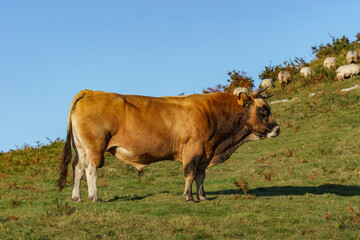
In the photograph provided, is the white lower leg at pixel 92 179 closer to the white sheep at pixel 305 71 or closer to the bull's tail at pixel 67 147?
the bull's tail at pixel 67 147

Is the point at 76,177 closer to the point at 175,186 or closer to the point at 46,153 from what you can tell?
the point at 175,186

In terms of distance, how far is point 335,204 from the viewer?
1252cm

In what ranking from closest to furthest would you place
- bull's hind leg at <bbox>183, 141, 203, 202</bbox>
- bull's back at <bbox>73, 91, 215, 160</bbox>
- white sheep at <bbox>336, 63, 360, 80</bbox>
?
bull's back at <bbox>73, 91, 215, 160</bbox> < bull's hind leg at <bbox>183, 141, 203, 202</bbox> < white sheep at <bbox>336, 63, 360, 80</bbox>

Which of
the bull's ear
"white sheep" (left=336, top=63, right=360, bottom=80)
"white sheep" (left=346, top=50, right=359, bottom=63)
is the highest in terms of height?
"white sheep" (left=346, top=50, right=359, bottom=63)

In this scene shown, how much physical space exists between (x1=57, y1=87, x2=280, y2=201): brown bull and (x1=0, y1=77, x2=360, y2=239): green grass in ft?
3.51

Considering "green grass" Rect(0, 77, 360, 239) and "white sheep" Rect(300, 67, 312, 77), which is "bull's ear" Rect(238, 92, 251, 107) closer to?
"green grass" Rect(0, 77, 360, 239)

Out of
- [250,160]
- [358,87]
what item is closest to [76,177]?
[250,160]

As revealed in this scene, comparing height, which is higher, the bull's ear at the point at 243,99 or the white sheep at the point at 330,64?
the white sheep at the point at 330,64

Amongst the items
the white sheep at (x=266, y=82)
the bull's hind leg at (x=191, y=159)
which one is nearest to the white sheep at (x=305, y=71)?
the white sheep at (x=266, y=82)

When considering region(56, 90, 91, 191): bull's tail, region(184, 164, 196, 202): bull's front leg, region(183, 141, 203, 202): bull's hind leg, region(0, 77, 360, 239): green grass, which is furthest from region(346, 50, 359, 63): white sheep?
region(56, 90, 91, 191): bull's tail

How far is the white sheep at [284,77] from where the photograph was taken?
4643 centimetres

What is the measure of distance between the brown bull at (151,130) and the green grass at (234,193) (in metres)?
1.07

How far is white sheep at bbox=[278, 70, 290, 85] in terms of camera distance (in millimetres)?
46434

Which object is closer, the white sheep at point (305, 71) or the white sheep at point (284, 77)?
the white sheep at point (305, 71)
